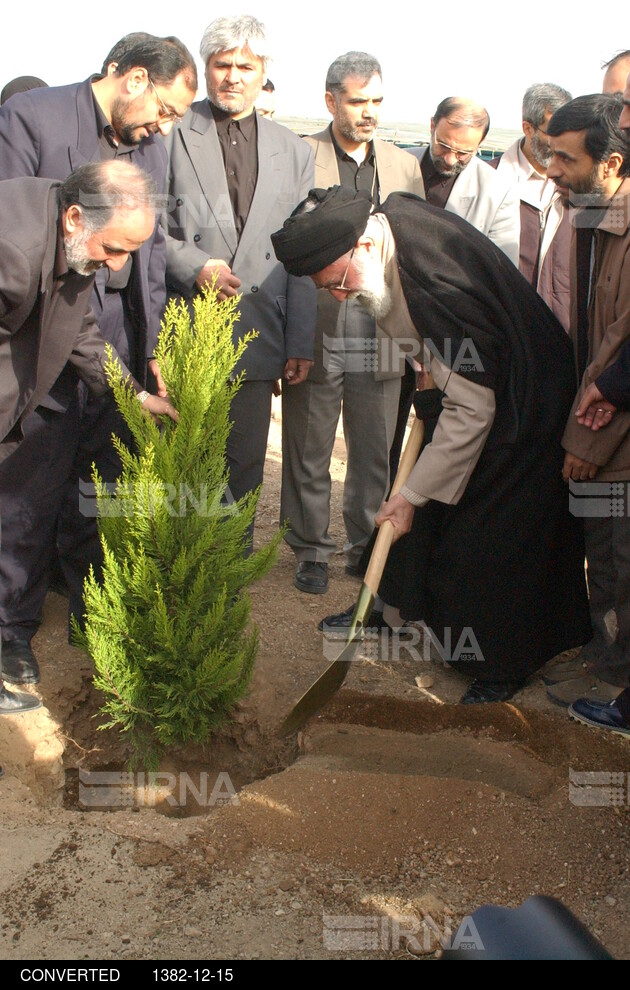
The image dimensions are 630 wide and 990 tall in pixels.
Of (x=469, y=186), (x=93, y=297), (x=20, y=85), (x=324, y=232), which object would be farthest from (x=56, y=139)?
(x=20, y=85)

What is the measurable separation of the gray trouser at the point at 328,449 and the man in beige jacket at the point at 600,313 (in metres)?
1.24

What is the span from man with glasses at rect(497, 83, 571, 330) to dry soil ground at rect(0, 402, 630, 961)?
7.17 feet

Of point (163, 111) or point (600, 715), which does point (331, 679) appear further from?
point (163, 111)

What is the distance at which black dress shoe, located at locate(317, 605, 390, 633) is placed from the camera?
14.5ft

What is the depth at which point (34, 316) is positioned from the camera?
10.9ft

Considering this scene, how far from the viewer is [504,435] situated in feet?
11.9

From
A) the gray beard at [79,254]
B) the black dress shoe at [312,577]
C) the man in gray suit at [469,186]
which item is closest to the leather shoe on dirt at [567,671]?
the black dress shoe at [312,577]

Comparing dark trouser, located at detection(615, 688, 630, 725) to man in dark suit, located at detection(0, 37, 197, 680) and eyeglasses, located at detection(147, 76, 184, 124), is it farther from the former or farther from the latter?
eyeglasses, located at detection(147, 76, 184, 124)

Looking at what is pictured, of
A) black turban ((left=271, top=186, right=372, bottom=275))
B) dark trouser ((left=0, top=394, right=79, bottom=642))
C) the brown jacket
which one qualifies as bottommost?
dark trouser ((left=0, top=394, right=79, bottom=642))

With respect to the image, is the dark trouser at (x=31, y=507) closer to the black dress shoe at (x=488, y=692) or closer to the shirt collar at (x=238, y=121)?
the shirt collar at (x=238, y=121)

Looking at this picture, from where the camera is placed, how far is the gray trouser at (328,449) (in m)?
4.70

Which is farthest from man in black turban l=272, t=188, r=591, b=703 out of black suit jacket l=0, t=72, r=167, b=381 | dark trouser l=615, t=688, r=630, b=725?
black suit jacket l=0, t=72, r=167, b=381

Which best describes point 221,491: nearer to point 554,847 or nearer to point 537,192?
point 554,847

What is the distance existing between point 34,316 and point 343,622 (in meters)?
2.00
